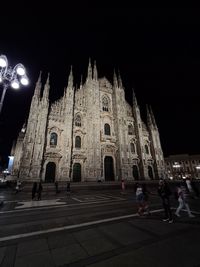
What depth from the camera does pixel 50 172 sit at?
74.0 feet

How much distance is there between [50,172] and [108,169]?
11609 millimetres

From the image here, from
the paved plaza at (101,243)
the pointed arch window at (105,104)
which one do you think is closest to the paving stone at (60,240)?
the paved plaza at (101,243)

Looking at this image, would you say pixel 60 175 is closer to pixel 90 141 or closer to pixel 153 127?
pixel 90 141

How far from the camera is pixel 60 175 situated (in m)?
22.2

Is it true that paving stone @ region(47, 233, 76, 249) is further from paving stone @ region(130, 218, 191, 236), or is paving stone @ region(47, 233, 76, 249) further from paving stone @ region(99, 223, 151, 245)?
paving stone @ region(130, 218, 191, 236)

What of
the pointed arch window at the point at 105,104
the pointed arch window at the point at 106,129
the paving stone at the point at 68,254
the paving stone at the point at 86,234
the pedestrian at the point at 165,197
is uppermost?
the pointed arch window at the point at 105,104

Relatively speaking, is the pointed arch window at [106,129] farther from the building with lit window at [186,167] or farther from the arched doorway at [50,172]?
the building with lit window at [186,167]

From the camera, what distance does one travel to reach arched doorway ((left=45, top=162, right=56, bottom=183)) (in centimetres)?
2209

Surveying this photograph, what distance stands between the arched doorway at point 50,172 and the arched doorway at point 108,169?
10.3 metres

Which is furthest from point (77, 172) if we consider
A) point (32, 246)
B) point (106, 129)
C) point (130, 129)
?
point (32, 246)

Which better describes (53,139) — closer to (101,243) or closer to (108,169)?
(108,169)

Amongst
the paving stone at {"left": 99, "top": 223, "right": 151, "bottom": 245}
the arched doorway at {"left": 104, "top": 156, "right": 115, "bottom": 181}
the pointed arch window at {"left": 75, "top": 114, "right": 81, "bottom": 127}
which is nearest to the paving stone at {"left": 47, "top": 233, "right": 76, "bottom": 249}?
the paving stone at {"left": 99, "top": 223, "right": 151, "bottom": 245}

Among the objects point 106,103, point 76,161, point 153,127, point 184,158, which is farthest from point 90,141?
point 184,158

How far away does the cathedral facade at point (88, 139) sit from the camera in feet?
72.6
